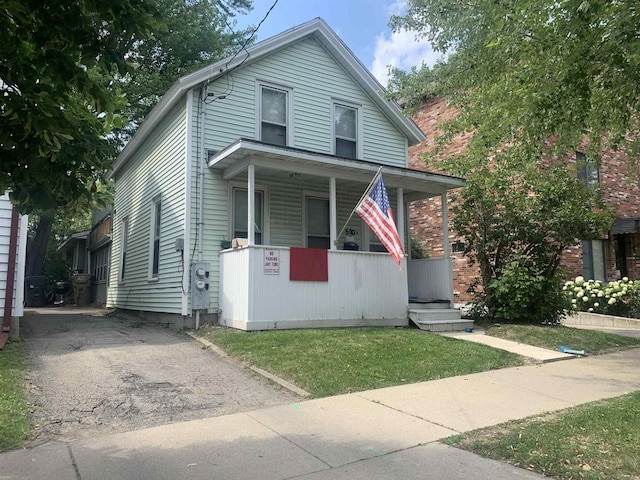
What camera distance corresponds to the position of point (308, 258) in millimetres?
Result: 10430

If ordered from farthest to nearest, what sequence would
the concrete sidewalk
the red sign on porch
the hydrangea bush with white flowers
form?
the hydrangea bush with white flowers, the red sign on porch, the concrete sidewalk

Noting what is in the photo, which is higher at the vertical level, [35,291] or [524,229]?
[524,229]

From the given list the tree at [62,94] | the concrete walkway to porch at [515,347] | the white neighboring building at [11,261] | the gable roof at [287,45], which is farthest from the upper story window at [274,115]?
the tree at [62,94]

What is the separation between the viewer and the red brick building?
1753cm

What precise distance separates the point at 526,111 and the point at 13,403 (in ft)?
24.5

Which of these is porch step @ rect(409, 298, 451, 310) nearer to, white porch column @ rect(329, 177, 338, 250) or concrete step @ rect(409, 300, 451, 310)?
concrete step @ rect(409, 300, 451, 310)

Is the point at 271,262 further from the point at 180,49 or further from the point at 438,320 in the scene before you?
the point at 180,49

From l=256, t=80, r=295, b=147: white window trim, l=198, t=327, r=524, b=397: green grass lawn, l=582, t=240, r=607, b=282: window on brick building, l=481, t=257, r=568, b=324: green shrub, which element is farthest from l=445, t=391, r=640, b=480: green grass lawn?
l=582, t=240, r=607, b=282: window on brick building

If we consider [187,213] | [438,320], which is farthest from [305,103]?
[438,320]

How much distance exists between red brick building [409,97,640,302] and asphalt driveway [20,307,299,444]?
10.9 metres

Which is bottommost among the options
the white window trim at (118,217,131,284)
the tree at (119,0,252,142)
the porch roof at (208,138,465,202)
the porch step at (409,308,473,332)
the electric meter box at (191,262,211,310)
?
the porch step at (409,308,473,332)

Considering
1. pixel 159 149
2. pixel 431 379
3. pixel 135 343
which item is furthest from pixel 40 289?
pixel 431 379

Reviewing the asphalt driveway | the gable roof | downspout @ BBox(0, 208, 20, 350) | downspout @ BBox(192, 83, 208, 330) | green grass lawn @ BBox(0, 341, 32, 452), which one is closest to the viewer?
green grass lawn @ BBox(0, 341, 32, 452)

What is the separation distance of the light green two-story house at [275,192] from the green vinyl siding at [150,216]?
0.06 m
